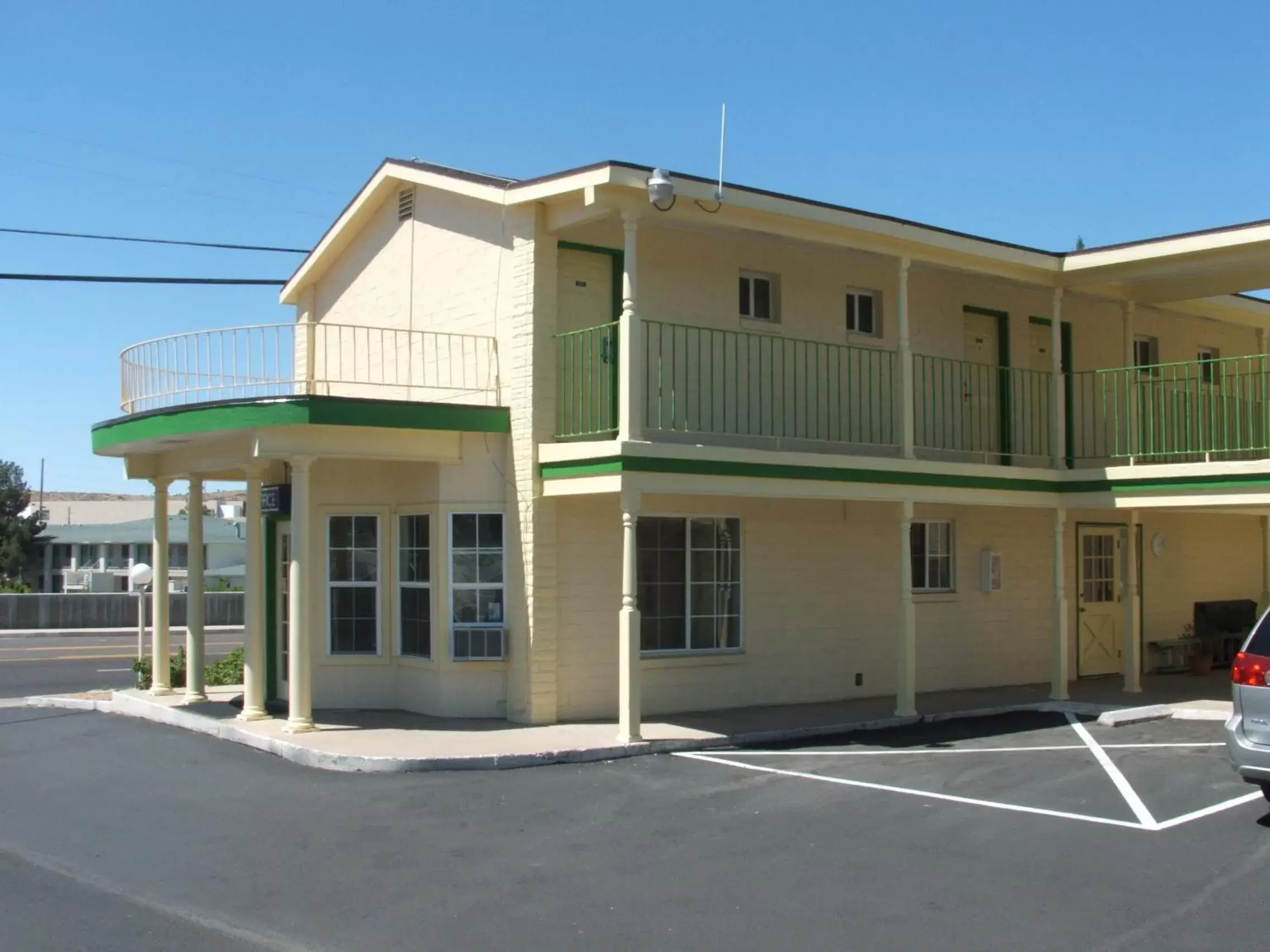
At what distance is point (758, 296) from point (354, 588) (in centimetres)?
595

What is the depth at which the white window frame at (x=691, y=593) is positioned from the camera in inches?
559

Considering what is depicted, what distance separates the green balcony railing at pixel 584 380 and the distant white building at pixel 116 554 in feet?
103

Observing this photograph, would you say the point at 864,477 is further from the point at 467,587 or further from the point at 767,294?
the point at 467,587

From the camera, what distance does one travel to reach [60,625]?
33.9m

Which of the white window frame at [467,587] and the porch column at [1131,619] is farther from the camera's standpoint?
the porch column at [1131,619]

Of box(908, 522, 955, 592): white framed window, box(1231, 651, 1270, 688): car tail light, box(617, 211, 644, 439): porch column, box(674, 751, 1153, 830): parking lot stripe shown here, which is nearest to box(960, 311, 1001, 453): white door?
box(908, 522, 955, 592): white framed window

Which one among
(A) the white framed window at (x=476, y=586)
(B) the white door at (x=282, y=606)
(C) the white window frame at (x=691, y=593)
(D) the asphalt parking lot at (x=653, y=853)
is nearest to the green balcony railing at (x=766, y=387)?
(C) the white window frame at (x=691, y=593)

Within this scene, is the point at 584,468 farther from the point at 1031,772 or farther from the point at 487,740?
the point at 1031,772

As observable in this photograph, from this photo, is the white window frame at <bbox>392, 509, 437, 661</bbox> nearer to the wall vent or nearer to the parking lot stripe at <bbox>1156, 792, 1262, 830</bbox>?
the wall vent

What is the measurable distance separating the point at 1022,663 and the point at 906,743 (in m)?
5.38

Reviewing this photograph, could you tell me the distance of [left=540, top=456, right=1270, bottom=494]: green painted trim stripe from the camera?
40.4ft

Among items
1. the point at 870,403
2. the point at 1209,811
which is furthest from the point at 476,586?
the point at 1209,811

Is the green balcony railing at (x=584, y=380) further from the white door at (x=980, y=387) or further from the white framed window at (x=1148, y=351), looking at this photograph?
the white framed window at (x=1148, y=351)

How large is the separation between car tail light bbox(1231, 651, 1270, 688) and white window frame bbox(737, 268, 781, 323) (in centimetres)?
741
